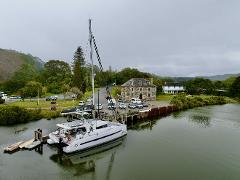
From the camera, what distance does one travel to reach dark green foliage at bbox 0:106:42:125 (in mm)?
47784

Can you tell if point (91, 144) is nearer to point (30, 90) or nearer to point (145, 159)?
point (145, 159)

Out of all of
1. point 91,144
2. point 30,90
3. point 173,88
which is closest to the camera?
point 91,144

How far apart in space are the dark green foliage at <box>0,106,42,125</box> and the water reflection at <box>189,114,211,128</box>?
113 ft

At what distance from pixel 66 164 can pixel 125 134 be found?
13781mm

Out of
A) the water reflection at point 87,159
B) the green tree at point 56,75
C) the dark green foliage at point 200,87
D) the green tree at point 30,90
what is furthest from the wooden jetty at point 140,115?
the green tree at point 56,75

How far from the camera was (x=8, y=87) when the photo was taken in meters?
95.9

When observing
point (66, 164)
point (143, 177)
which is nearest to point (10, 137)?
point (66, 164)

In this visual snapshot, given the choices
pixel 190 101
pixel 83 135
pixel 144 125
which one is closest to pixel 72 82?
pixel 190 101

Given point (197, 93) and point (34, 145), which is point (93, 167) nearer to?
point (34, 145)

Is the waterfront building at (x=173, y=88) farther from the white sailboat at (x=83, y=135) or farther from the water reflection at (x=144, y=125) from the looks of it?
the white sailboat at (x=83, y=135)

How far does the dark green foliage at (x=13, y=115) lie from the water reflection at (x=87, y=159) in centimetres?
1977

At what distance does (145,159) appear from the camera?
3162 centimetres

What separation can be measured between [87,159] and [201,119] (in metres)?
34.0

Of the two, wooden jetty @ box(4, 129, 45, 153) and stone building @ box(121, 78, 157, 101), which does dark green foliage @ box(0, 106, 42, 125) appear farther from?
stone building @ box(121, 78, 157, 101)
